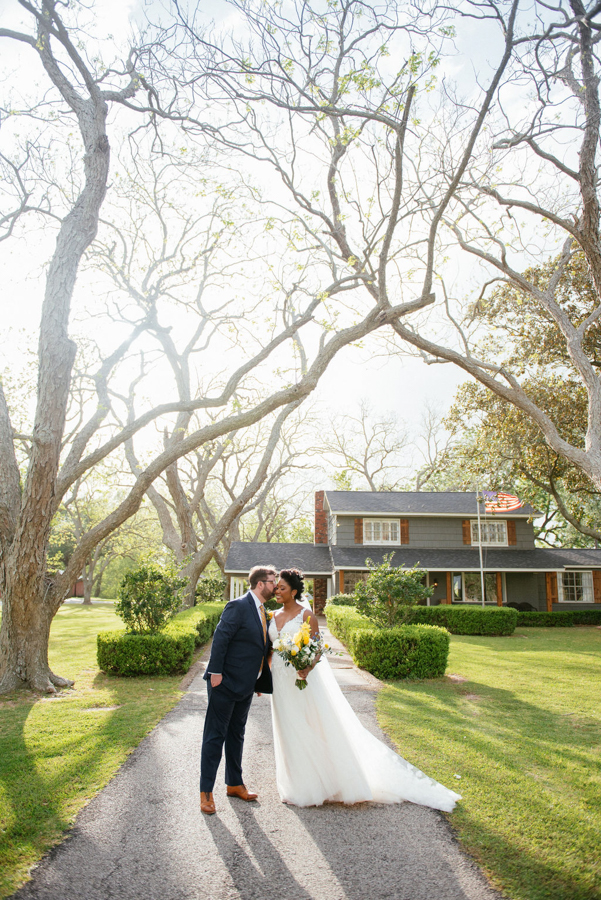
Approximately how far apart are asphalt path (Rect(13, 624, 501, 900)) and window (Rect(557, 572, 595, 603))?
1117 inches

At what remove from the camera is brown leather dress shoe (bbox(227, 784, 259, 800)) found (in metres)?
4.69

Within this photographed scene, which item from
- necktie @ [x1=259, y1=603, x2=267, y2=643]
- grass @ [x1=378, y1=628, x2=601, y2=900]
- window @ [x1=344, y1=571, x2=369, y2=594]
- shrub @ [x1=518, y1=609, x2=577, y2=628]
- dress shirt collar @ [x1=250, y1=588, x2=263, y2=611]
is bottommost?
shrub @ [x1=518, y1=609, x2=577, y2=628]

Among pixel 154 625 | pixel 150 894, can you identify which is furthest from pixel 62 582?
pixel 150 894

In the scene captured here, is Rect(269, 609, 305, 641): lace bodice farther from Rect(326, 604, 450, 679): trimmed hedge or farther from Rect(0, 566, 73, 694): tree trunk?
Rect(326, 604, 450, 679): trimmed hedge

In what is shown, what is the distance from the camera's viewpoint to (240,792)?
4715 millimetres

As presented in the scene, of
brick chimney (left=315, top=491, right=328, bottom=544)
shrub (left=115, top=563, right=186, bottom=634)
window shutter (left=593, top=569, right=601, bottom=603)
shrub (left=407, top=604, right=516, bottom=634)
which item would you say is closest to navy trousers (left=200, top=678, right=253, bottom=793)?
shrub (left=115, top=563, right=186, bottom=634)

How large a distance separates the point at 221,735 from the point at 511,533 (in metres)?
26.8

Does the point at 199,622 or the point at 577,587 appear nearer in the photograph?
the point at 199,622

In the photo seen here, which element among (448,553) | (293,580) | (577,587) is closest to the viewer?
(293,580)

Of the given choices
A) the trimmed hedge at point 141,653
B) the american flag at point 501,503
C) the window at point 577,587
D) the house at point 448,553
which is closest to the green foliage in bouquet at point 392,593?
the trimmed hedge at point 141,653

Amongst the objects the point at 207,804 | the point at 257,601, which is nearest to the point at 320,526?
the point at 257,601

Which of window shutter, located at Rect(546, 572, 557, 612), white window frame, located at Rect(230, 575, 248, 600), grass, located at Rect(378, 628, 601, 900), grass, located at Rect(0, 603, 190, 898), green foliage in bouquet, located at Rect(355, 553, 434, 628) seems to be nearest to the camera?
grass, located at Rect(378, 628, 601, 900)

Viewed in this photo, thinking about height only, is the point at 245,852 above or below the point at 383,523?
below

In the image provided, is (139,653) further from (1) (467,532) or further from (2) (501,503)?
(1) (467,532)
